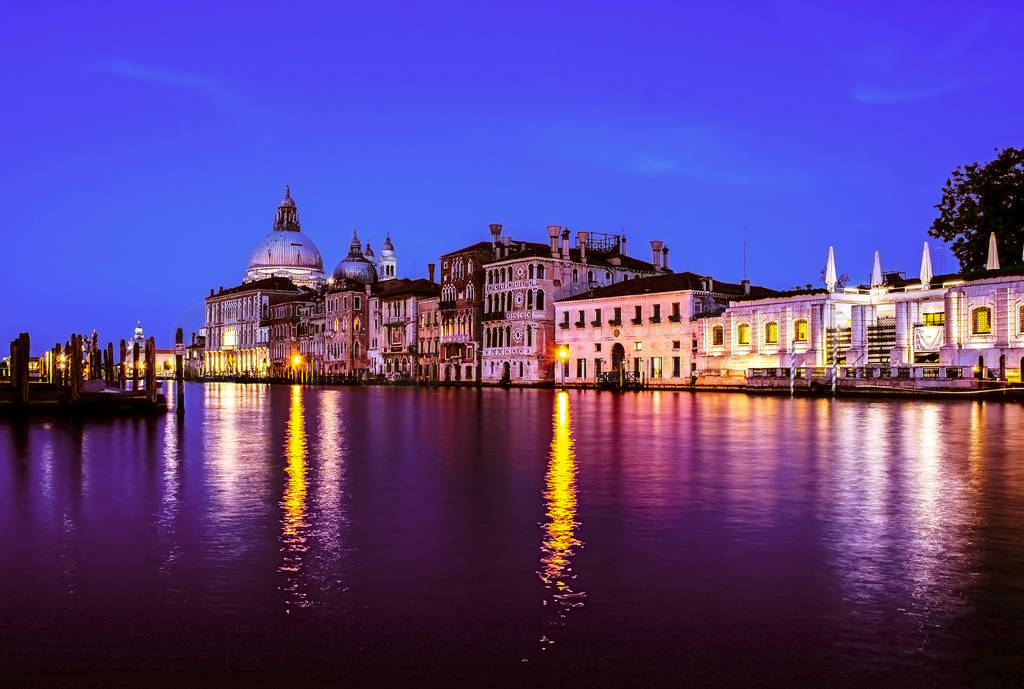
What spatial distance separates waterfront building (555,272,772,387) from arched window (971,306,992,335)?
20977 mm

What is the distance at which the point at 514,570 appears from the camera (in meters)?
8.38

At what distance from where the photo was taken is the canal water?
5922 millimetres

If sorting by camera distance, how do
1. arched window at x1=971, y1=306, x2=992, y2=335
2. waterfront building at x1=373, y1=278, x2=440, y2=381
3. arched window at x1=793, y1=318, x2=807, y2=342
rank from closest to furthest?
arched window at x1=971, y1=306, x2=992, y2=335, arched window at x1=793, y1=318, x2=807, y2=342, waterfront building at x1=373, y1=278, x2=440, y2=381

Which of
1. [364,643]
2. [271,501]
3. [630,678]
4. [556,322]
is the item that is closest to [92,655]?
[364,643]

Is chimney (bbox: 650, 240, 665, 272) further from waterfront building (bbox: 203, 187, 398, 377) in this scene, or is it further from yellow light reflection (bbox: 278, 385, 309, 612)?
yellow light reflection (bbox: 278, 385, 309, 612)

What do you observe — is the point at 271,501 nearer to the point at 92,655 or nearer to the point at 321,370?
the point at 92,655

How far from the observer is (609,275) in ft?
277

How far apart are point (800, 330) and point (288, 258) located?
368ft

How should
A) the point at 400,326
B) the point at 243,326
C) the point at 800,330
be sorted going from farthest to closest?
the point at 243,326 < the point at 400,326 < the point at 800,330

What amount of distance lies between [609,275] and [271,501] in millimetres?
73235

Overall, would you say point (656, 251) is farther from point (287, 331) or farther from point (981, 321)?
point (287, 331)

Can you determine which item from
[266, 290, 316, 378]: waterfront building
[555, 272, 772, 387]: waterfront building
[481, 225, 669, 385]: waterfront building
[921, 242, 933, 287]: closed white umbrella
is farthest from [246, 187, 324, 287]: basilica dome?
[921, 242, 933, 287]: closed white umbrella

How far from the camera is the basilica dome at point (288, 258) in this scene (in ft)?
520

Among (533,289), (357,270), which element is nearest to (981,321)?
(533,289)
